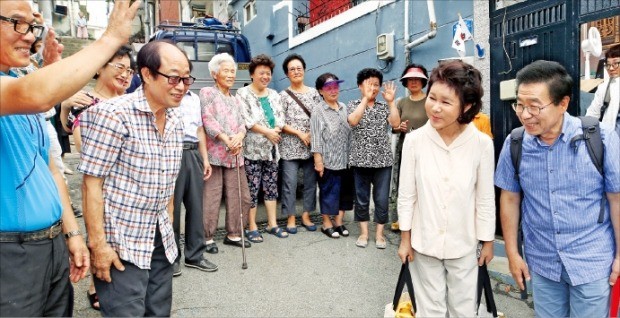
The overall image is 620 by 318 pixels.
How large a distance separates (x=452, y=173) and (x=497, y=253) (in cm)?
224

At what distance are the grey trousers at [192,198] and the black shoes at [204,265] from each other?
0.04 metres

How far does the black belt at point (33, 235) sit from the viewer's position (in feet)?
4.84

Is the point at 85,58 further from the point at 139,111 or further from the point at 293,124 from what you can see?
the point at 293,124

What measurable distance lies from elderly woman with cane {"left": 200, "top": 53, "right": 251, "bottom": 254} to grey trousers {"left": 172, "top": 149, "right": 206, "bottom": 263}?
40 centimetres

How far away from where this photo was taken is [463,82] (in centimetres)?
214

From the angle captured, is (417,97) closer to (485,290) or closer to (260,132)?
(260,132)

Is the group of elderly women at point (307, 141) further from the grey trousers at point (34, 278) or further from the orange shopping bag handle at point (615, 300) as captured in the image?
the grey trousers at point (34, 278)

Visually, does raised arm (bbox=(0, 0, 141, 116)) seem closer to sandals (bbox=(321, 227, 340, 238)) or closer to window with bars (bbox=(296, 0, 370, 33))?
sandals (bbox=(321, 227, 340, 238))

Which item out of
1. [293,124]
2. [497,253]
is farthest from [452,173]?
[293,124]

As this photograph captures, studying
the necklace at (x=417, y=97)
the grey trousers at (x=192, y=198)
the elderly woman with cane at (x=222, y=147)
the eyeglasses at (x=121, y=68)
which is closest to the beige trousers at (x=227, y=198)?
the elderly woman with cane at (x=222, y=147)

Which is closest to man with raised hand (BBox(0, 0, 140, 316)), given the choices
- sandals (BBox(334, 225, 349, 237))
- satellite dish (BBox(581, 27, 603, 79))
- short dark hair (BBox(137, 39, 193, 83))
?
short dark hair (BBox(137, 39, 193, 83))

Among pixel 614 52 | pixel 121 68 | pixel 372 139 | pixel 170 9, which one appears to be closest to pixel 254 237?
pixel 372 139

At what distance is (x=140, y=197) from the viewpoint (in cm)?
191

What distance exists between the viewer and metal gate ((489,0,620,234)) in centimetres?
342
